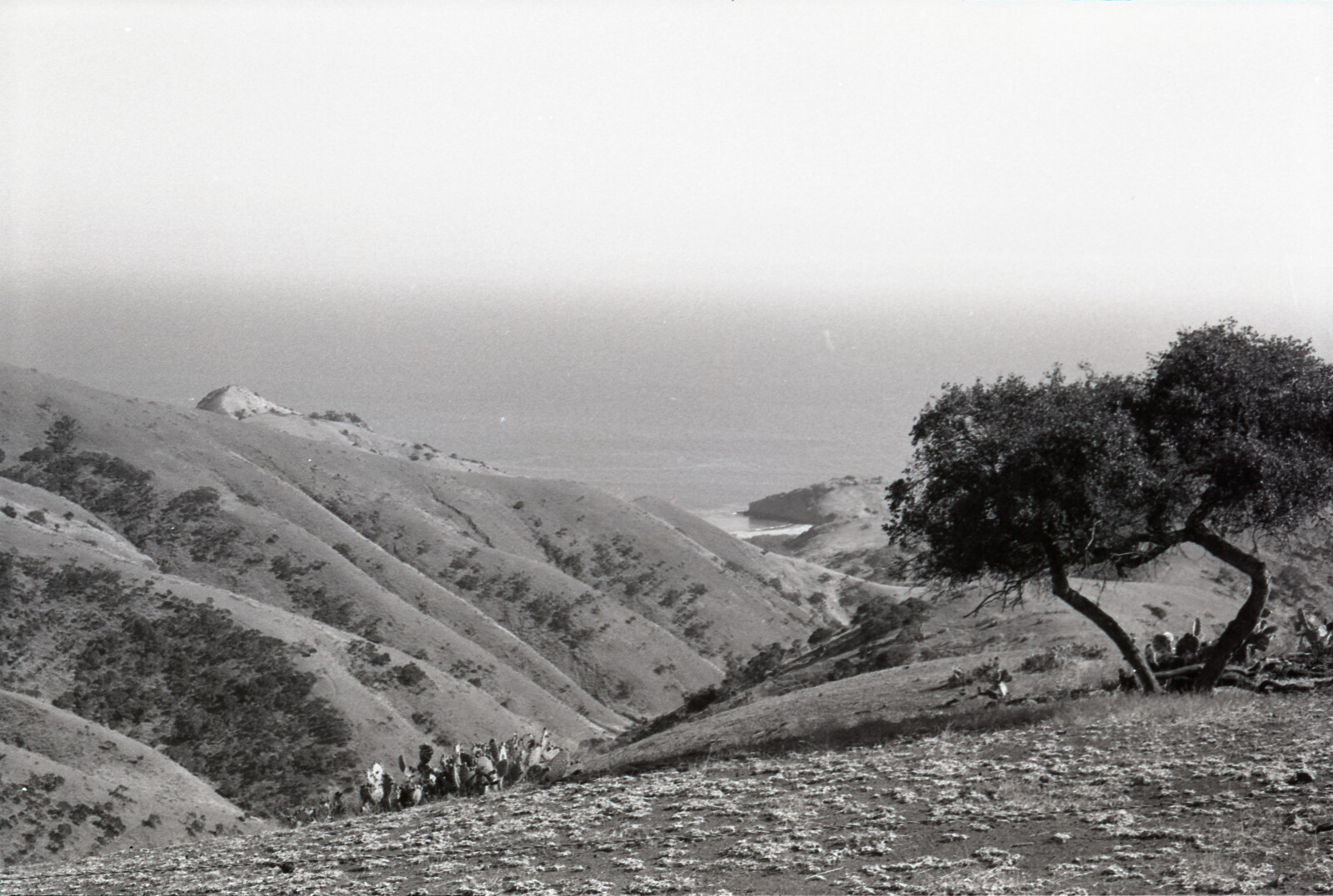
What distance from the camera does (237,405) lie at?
471ft

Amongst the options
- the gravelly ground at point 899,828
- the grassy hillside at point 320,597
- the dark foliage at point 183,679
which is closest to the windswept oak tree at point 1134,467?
the gravelly ground at point 899,828

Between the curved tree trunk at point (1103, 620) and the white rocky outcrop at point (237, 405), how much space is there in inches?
5158

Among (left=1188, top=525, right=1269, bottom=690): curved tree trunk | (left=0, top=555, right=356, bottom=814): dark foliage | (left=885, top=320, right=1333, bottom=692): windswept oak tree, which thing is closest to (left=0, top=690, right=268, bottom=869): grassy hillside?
(left=0, top=555, right=356, bottom=814): dark foliage

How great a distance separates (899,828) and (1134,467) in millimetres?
8231

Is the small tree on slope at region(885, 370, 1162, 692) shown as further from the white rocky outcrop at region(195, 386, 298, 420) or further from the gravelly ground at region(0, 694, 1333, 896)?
the white rocky outcrop at region(195, 386, 298, 420)

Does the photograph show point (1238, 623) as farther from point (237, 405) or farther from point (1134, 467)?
point (237, 405)

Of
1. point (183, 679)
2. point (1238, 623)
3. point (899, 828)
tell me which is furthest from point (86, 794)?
point (1238, 623)

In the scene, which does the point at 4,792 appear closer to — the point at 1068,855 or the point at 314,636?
the point at 314,636

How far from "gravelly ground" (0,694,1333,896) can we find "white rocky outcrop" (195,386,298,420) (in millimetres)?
A: 130191

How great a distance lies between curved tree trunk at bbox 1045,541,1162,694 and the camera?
717 inches

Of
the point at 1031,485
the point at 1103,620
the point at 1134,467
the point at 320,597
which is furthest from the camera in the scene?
the point at 320,597

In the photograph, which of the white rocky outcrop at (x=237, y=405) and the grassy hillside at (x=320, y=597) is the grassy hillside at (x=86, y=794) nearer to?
the grassy hillside at (x=320, y=597)

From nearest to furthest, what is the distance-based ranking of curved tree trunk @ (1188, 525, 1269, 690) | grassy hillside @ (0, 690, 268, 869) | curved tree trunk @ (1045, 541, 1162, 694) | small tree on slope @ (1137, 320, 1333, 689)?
curved tree trunk @ (1045, 541, 1162, 694) → curved tree trunk @ (1188, 525, 1269, 690) → small tree on slope @ (1137, 320, 1333, 689) → grassy hillside @ (0, 690, 268, 869)

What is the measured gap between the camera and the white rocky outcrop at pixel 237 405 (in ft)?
462
